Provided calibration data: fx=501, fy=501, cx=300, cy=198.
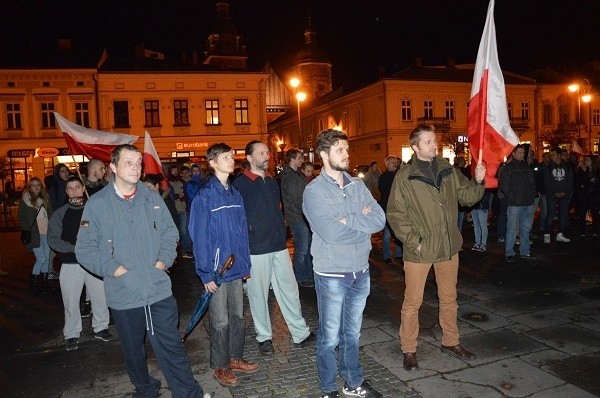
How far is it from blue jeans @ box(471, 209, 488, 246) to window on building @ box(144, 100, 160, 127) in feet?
102

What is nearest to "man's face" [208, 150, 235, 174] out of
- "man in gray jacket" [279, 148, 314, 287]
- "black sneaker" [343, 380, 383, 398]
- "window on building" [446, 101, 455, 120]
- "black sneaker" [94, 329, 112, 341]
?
"black sneaker" [343, 380, 383, 398]

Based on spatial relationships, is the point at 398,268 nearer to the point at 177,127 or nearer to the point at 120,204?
the point at 120,204

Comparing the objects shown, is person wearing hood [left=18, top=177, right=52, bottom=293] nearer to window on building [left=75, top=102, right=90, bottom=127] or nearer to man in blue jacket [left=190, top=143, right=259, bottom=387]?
man in blue jacket [left=190, top=143, right=259, bottom=387]

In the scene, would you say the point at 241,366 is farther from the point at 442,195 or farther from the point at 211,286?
the point at 442,195

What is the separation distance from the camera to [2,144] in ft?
121

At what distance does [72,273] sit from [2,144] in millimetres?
36391

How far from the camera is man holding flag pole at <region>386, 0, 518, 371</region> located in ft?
16.2

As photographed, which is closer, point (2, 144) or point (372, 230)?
point (372, 230)

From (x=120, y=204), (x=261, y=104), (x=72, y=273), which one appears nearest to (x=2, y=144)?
(x=261, y=104)

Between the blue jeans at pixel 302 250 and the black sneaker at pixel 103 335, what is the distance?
3.34m

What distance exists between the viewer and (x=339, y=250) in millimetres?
4129

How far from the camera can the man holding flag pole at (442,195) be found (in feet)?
16.2

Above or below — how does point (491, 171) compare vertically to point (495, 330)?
above

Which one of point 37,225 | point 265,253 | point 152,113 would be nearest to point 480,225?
point 265,253
